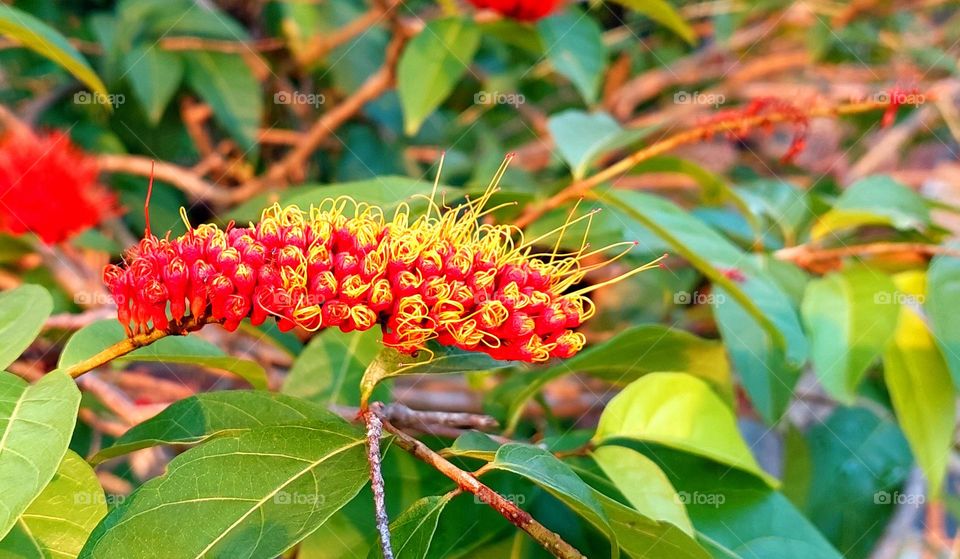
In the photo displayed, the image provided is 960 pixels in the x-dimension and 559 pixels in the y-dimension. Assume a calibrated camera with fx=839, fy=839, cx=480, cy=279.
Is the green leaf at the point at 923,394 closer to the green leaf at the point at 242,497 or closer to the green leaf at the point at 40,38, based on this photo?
the green leaf at the point at 242,497

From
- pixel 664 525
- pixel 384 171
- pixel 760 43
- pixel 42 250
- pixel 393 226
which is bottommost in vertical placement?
pixel 42 250

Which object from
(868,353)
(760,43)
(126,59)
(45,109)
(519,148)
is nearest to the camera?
(868,353)

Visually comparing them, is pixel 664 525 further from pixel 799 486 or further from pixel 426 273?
pixel 799 486

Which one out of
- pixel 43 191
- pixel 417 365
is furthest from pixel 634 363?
pixel 43 191

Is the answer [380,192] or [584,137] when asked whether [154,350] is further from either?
[584,137]

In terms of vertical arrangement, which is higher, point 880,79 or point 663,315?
point 880,79

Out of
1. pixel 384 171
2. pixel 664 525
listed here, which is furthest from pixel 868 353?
pixel 384 171
